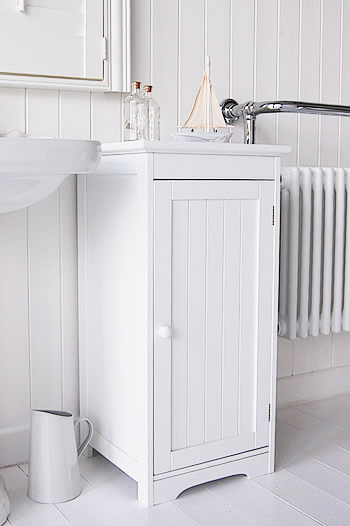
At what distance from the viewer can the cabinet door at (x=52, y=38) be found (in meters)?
1.82

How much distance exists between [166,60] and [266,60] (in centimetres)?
37

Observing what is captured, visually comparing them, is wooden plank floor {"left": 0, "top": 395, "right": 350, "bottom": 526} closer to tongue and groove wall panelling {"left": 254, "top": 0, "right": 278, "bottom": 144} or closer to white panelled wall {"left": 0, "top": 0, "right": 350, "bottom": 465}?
white panelled wall {"left": 0, "top": 0, "right": 350, "bottom": 465}

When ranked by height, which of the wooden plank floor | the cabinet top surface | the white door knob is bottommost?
the wooden plank floor

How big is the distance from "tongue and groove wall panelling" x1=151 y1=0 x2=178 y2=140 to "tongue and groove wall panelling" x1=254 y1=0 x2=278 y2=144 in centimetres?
30

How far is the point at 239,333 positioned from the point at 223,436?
26 cm

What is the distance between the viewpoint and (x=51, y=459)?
1.71 m

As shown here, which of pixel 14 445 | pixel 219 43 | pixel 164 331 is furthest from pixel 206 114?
pixel 14 445

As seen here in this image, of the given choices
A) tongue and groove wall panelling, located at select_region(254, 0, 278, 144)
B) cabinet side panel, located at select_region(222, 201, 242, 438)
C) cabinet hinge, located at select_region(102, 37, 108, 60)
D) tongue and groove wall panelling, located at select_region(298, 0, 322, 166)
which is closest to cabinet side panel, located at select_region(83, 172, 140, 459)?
cabinet side panel, located at select_region(222, 201, 242, 438)

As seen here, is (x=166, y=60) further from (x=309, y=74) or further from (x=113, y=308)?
(x=113, y=308)

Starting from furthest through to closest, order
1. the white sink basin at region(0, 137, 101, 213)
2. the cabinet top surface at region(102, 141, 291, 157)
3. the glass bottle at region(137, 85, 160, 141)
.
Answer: the glass bottle at region(137, 85, 160, 141) → the cabinet top surface at region(102, 141, 291, 157) → the white sink basin at region(0, 137, 101, 213)

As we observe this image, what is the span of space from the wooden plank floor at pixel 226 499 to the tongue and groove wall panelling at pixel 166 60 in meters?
0.96

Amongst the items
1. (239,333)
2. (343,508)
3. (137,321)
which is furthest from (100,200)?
(343,508)

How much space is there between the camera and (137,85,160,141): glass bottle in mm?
1922

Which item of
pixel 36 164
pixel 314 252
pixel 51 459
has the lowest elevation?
pixel 51 459
